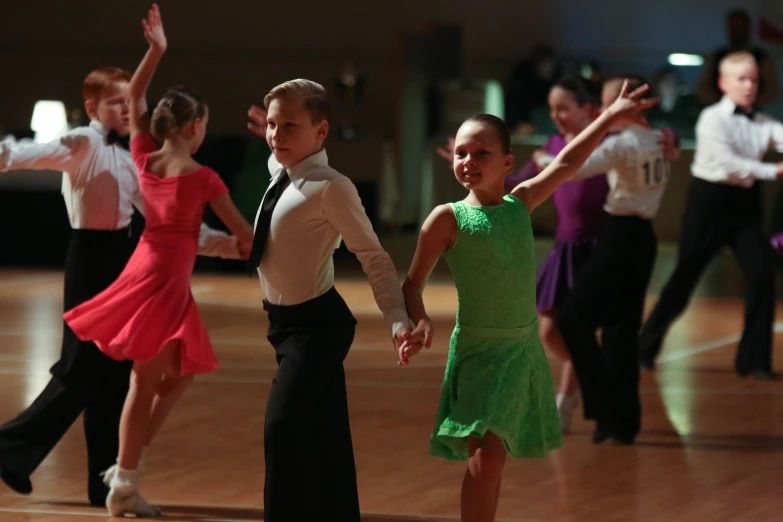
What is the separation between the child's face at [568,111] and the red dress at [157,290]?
165 cm

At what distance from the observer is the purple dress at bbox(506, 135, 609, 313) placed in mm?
5363

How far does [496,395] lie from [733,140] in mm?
3857

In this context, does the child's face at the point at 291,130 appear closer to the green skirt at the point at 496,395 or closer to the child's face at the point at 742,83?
the green skirt at the point at 496,395

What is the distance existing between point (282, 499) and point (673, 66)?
12505 mm

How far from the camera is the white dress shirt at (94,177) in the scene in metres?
4.20

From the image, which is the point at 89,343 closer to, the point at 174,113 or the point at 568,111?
the point at 174,113

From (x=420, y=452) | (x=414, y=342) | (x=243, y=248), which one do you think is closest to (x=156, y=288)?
(x=243, y=248)

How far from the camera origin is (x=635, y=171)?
17.1 ft

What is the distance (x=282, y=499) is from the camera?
325 centimetres

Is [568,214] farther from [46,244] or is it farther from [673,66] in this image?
[673,66]

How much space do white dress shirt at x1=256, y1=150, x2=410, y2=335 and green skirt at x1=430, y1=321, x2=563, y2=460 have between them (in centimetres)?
34

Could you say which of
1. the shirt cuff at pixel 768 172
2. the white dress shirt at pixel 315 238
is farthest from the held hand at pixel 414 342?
the shirt cuff at pixel 768 172

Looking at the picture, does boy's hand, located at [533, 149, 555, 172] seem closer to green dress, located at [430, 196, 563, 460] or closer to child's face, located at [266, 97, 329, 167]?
green dress, located at [430, 196, 563, 460]

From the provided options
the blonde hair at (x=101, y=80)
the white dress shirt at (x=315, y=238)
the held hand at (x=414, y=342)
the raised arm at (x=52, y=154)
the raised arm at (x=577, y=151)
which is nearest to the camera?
the held hand at (x=414, y=342)
